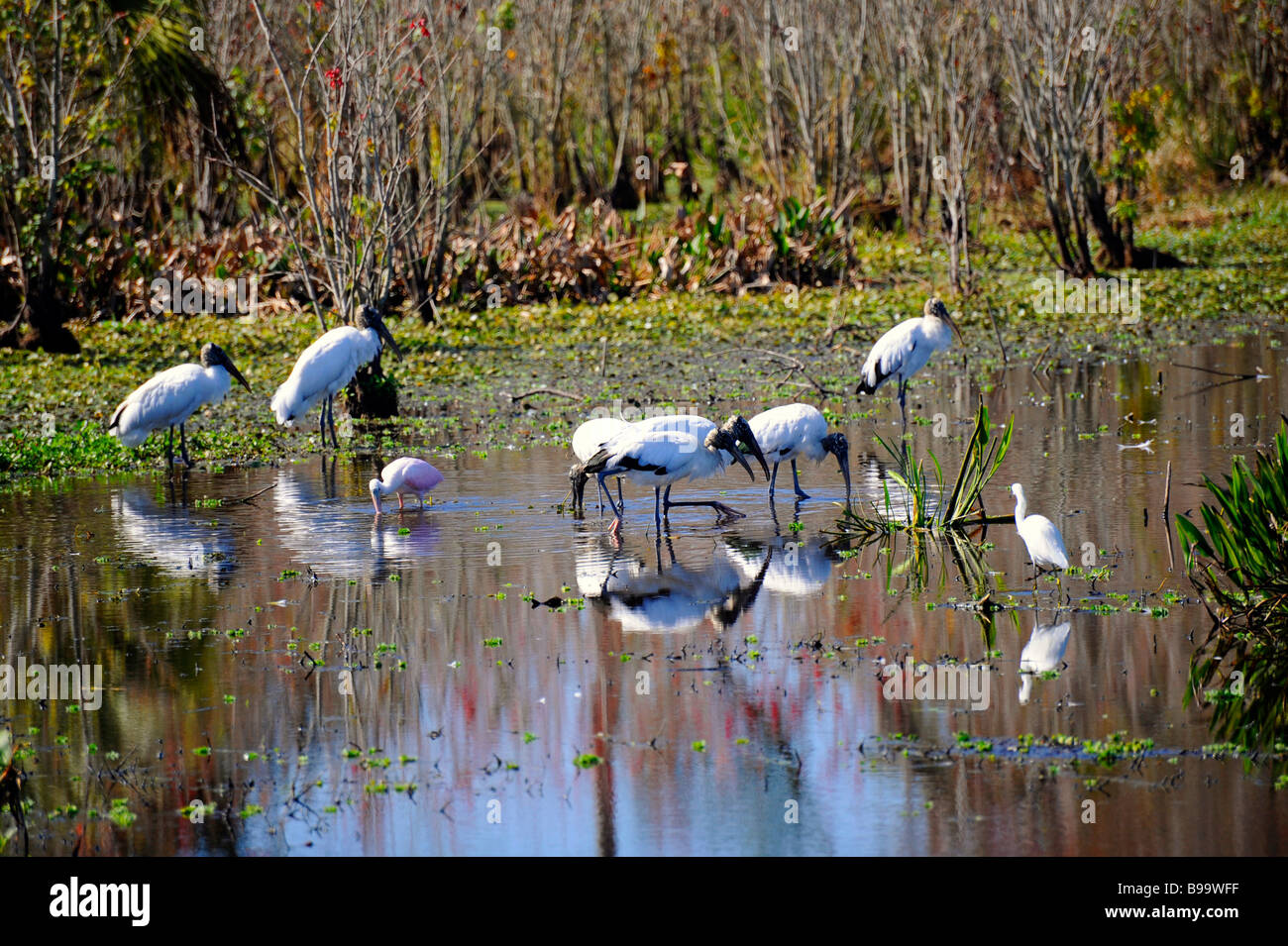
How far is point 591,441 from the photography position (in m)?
10.9

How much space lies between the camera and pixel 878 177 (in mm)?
28031

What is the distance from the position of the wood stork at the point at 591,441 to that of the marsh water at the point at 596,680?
0.77 feet

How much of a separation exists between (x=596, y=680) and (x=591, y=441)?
3854mm

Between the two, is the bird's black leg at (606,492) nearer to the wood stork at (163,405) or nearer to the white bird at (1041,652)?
the white bird at (1041,652)

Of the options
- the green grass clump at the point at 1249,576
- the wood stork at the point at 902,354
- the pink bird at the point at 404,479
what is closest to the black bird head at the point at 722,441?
the pink bird at the point at 404,479

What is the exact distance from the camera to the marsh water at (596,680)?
5.63m

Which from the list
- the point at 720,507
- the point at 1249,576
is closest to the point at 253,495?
the point at 720,507

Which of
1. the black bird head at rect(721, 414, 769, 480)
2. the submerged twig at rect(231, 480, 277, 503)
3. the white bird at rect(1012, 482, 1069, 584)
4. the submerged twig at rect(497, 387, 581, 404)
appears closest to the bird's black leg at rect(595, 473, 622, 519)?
the black bird head at rect(721, 414, 769, 480)

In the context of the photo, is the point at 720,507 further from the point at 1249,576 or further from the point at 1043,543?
the point at 1249,576

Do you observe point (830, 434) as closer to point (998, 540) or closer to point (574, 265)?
point (998, 540)

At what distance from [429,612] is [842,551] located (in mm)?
2515

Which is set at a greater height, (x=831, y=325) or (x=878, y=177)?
(x=878, y=177)

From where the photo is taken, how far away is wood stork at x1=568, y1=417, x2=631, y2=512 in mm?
10523
